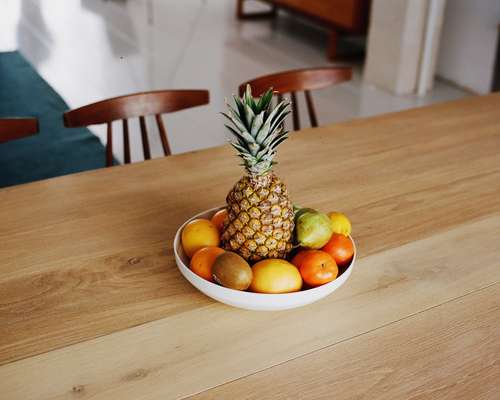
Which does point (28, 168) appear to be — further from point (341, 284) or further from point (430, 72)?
point (430, 72)

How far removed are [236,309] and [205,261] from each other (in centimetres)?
10

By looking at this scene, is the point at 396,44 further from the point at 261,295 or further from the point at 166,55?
the point at 261,295

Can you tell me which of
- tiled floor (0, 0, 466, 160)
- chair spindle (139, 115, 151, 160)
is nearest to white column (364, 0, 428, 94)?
tiled floor (0, 0, 466, 160)

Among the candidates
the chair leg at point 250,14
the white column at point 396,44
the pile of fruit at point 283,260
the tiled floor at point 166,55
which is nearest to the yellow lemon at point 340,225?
the pile of fruit at point 283,260

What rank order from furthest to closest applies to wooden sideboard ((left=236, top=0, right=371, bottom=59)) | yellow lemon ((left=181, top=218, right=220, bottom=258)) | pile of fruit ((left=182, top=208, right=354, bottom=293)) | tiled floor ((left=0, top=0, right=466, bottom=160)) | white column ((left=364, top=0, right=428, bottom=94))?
1. wooden sideboard ((left=236, top=0, right=371, bottom=59))
2. white column ((left=364, top=0, right=428, bottom=94))
3. tiled floor ((left=0, top=0, right=466, bottom=160))
4. yellow lemon ((left=181, top=218, right=220, bottom=258))
5. pile of fruit ((left=182, top=208, right=354, bottom=293))

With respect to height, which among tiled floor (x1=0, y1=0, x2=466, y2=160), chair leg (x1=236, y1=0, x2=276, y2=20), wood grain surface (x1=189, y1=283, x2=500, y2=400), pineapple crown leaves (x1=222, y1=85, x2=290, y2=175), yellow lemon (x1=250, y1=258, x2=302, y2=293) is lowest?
tiled floor (x1=0, y1=0, x2=466, y2=160)

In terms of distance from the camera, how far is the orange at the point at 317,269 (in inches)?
42.6

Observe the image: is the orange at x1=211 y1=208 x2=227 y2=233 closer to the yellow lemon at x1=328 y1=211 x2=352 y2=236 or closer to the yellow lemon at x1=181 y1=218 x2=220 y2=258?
the yellow lemon at x1=181 y1=218 x2=220 y2=258

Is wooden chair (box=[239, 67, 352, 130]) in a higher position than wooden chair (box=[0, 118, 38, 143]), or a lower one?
higher

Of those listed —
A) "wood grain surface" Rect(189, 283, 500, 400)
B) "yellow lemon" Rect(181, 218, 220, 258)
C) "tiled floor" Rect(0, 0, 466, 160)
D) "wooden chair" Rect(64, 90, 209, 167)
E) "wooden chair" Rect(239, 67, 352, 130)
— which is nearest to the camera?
"wood grain surface" Rect(189, 283, 500, 400)

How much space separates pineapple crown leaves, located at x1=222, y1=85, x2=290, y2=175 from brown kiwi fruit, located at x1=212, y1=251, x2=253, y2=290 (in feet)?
0.52

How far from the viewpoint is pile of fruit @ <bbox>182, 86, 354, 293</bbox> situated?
1033mm

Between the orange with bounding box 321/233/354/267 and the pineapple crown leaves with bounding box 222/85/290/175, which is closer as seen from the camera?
the pineapple crown leaves with bounding box 222/85/290/175

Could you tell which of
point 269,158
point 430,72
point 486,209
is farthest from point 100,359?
point 430,72
